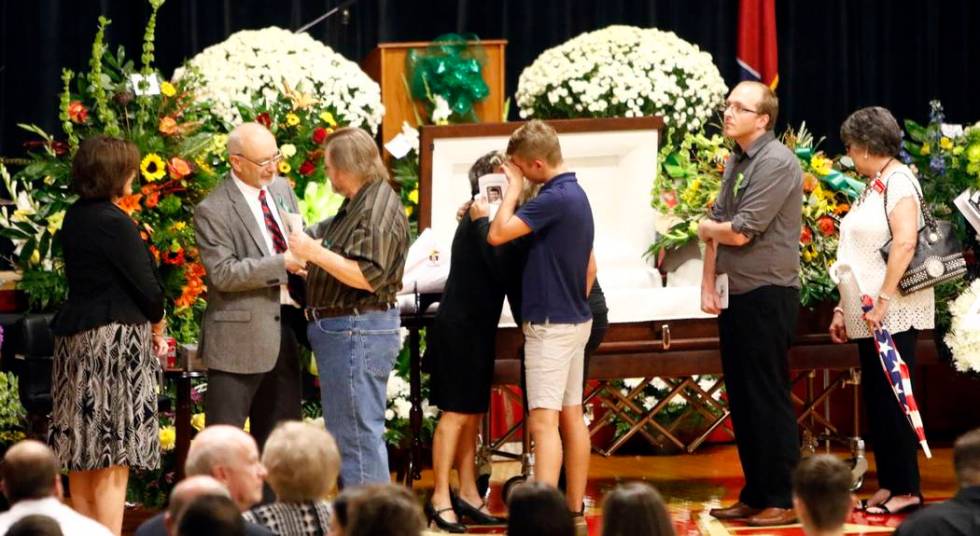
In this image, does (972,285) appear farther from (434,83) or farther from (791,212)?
(434,83)

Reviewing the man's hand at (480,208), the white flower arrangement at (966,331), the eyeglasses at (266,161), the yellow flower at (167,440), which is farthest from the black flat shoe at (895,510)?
the yellow flower at (167,440)

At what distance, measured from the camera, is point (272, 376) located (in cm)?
517

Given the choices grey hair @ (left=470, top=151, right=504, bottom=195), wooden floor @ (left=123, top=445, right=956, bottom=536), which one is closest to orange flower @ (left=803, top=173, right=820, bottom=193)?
wooden floor @ (left=123, top=445, right=956, bottom=536)

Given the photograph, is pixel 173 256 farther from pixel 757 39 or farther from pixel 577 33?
pixel 757 39

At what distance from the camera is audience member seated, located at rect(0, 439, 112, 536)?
11.0 feet

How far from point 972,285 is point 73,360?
11.2ft

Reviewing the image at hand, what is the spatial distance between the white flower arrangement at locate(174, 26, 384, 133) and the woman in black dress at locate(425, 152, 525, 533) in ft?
4.74

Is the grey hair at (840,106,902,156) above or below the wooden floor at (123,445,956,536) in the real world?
above

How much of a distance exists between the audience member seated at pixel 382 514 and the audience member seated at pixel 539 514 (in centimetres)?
20

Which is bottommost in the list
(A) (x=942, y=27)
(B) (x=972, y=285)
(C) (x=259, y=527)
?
(C) (x=259, y=527)

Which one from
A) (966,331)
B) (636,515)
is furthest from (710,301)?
(636,515)

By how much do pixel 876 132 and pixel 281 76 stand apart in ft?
8.10

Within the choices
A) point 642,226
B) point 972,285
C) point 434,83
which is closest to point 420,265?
point 642,226

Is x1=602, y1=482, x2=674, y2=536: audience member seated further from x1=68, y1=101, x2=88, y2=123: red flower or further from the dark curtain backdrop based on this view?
the dark curtain backdrop
